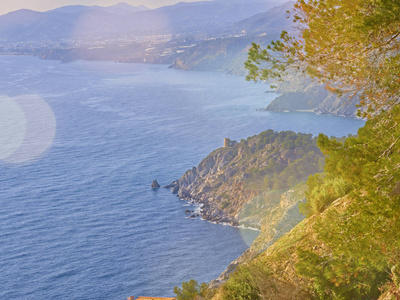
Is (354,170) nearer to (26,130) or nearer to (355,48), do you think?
(355,48)

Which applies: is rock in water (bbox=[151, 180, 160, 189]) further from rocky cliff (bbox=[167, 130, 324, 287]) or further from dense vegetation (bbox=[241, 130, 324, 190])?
dense vegetation (bbox=[241, 130, 324, 190])

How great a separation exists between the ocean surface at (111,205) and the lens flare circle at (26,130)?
2.11ft

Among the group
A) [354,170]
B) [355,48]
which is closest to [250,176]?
[354,170]

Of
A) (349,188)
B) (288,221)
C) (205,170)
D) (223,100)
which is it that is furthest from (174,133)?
(349,188)

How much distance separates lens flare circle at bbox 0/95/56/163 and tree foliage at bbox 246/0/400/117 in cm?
11876

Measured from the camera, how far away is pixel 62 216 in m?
89.0

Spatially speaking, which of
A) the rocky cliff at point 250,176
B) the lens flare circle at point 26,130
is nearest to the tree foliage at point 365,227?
the rocky cliff at point 250,176

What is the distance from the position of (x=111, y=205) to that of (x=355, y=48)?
284 feet

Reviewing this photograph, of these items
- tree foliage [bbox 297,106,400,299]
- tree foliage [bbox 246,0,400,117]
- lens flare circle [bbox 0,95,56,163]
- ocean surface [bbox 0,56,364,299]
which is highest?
tree foliage [bbox 246,0,400,117]

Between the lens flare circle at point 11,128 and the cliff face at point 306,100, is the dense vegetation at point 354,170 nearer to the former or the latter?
the lens flare circle at point 11,128

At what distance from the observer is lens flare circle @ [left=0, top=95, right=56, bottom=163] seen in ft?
415

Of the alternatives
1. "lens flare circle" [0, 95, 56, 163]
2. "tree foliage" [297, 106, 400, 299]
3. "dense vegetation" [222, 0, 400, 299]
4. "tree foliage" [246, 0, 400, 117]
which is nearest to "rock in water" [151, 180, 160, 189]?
"lens flare circle" [0, 95, 56, 163]

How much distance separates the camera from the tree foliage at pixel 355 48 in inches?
408

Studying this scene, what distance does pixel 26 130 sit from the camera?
15112cm
